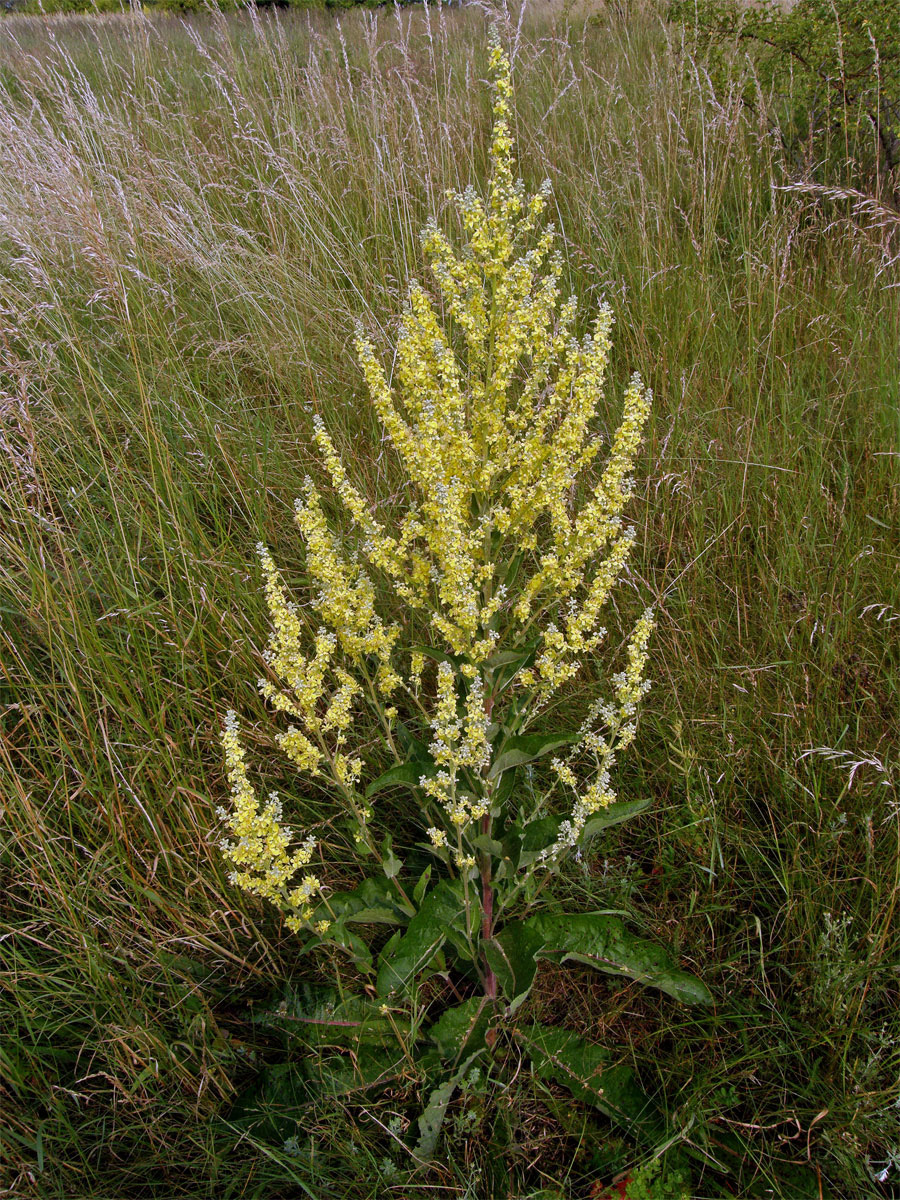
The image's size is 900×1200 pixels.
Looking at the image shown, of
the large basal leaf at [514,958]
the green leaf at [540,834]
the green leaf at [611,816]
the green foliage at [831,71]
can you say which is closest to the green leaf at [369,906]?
the large basal leaf at [514,958]

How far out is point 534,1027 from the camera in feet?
6.13

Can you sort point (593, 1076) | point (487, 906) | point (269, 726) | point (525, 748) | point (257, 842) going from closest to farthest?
point (257, 842), point (593, 1076), point (525, 748), point (487, 906), point (269, 726)

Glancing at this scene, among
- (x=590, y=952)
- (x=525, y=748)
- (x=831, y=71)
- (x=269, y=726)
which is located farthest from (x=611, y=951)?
(x=831, y=71)

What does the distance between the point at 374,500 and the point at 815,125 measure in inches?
155

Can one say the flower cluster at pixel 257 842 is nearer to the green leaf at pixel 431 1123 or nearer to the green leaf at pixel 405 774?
the green leaf at pixel 405 774

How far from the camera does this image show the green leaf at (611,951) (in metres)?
1.82

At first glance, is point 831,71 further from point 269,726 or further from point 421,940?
point 421,940

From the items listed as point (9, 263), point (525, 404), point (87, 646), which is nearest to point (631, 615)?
point (525, 404)

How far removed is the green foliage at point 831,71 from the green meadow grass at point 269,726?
440 mm

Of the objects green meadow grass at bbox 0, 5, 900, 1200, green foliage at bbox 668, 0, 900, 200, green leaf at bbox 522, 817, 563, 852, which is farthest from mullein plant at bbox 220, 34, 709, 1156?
green foliage at bbox 668, 0, 900, 200

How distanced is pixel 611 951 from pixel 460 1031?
41 centimetres

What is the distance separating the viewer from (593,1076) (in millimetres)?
1774

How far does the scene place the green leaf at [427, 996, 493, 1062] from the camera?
181 cm

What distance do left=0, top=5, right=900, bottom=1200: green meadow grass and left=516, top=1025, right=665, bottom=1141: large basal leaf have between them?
84 mm
